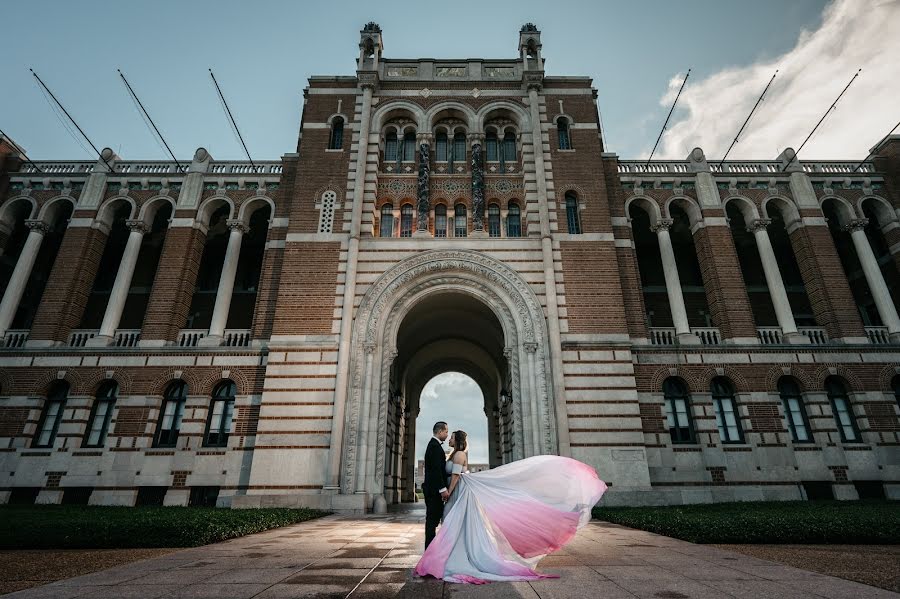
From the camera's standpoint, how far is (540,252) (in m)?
21.0

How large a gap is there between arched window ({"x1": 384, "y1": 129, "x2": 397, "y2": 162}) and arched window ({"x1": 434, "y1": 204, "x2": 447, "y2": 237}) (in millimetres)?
3901

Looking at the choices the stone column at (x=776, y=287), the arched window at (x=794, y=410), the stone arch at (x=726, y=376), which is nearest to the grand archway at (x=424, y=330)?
the stone arch at (x=726, y=376)

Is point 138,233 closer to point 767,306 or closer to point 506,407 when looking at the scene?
point 506,407

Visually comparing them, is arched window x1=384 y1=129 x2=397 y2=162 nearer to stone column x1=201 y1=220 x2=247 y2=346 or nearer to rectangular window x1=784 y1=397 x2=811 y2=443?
stone column x1=201 y1=220 x2=247 y2=346

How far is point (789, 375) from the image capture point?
2070 cm

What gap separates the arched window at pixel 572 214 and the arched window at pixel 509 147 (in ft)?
12.3

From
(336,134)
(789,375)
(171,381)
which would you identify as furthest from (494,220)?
(171,381)

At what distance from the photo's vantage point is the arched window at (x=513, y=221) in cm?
2225

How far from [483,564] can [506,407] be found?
18.8 meters

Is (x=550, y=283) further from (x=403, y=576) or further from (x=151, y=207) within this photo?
(x=151, y=207)

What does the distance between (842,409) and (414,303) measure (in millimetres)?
20195

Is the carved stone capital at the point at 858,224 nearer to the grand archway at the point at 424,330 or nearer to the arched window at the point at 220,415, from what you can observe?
the grand archway at the point at 424,330

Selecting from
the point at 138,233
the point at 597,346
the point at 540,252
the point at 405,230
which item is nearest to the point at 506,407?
the point at 597,346

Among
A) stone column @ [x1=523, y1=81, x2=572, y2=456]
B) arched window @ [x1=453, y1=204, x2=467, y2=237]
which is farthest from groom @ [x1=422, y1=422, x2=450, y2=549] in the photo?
arched window @ [x1=453, y1=204, x2=467, y2=237]
